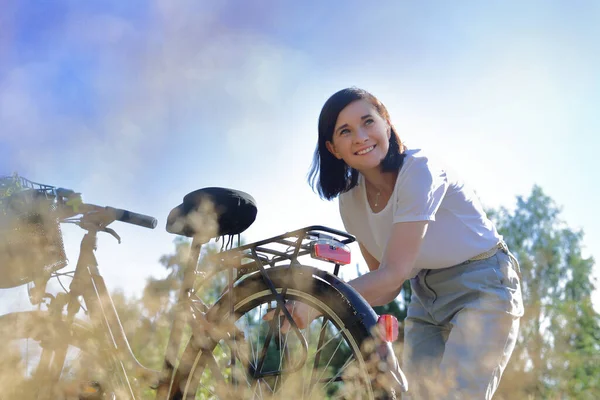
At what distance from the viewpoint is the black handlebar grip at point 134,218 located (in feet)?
9.59

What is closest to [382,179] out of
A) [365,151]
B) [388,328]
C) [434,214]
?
[365,151]

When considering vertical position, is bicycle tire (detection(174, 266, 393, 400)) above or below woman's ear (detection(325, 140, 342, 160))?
below

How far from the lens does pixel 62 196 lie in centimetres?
288

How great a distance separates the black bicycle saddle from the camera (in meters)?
2.53

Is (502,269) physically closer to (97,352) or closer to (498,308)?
(498,308)

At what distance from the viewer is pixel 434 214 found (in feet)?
8.66

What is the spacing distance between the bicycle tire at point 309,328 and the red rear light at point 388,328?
0.03 metres

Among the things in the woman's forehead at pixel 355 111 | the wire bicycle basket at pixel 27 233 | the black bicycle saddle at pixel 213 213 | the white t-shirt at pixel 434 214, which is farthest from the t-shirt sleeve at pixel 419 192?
the wire bicycle basket at pixel 27 233

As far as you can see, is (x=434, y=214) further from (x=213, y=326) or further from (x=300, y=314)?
(x=213, y=326)

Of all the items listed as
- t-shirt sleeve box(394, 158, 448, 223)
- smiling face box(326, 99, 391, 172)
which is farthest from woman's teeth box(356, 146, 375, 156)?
t-shirt sleeve box(394, 158, 448, 223)

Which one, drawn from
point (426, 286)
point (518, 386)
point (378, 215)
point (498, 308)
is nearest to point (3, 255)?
point (378, 215)

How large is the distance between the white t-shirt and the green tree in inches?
306

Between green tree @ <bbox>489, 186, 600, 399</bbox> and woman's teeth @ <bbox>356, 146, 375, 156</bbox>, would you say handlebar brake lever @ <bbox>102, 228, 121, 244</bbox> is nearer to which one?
woman's teeth @ <bbox>356, 146, 375, 156</bbox>

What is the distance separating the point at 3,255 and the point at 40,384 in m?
0.64
